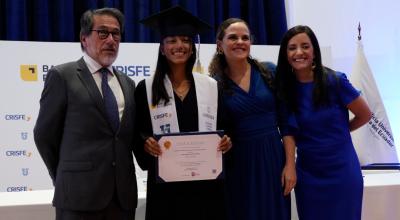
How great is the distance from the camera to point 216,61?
2.27 meters

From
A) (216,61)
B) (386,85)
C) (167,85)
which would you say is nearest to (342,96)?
(216,61)

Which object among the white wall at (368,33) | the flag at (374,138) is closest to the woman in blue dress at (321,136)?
the flag at (374,138)

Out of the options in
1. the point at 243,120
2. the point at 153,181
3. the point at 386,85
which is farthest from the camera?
the point at 386,85

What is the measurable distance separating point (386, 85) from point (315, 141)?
318 cm

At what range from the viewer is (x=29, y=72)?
3502 millimetres

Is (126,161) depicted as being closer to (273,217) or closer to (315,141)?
(273,217)

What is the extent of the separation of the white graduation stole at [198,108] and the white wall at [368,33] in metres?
3.34

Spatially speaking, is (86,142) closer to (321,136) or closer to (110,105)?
(110,105)

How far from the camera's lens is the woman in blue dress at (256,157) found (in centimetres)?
209

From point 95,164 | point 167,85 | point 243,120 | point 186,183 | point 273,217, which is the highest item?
point 167,85

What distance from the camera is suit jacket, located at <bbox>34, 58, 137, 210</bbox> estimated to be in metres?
1.72

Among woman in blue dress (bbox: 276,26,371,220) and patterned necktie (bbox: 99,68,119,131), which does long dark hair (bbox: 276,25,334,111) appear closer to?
woman in blue dress (bbox: 276,26,371,220)

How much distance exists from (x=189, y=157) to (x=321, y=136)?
666mm

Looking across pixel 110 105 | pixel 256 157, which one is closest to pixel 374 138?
pixel 256 157
